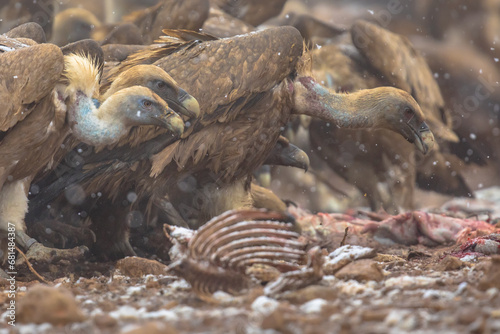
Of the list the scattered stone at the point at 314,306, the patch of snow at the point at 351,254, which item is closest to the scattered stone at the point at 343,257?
the patch of snow at the point at 351,254

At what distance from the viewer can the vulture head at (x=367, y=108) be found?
186 inches

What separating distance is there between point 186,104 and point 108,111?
516 mm

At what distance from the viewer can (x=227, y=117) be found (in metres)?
4.39

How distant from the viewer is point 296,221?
5.75 m

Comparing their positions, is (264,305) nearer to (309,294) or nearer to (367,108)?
(309,294)

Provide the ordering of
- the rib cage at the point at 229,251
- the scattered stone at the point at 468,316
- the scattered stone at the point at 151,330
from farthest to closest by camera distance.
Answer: the rib cage at the point at 229,251 < the scattered stone at the point at 468,316 < the scattered stone at the point at 151,330

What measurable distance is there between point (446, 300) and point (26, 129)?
7.43 feet

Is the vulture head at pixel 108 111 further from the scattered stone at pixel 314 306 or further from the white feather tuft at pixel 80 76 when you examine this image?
the scattered stone at pixel 314 306

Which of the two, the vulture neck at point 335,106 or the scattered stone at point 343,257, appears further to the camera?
the vulture neck at point 335,106

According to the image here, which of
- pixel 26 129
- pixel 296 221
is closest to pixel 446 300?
pixel 26 129

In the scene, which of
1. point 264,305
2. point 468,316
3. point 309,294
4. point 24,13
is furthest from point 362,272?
point 24,13

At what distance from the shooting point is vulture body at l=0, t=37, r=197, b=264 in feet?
11.2

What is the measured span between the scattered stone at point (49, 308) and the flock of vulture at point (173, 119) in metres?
1.47

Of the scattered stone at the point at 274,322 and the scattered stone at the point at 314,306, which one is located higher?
the scattered stone at the point at 274,322
